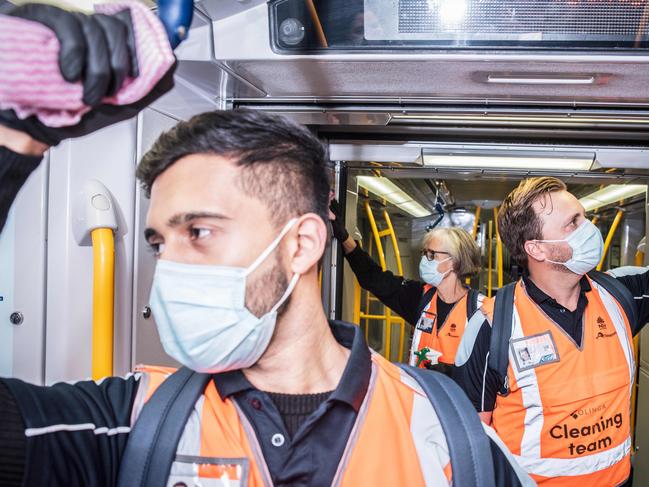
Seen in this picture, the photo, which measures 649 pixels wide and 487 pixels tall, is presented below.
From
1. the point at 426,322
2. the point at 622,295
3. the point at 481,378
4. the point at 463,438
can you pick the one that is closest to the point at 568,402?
the point at 481,378

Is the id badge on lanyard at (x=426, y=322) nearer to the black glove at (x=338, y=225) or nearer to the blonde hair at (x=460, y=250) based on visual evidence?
the blonde hair at (x=460, y=250)

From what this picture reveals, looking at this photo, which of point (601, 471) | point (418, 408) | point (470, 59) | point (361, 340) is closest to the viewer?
point (418, 408)

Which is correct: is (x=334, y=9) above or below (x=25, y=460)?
above

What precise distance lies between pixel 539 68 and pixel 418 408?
106 cm

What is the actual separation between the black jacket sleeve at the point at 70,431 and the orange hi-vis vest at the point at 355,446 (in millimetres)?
55

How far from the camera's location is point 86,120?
79cm

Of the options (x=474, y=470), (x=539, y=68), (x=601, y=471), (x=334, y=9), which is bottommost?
(x=601, y=471)

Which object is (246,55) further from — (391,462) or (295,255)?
(391,462)

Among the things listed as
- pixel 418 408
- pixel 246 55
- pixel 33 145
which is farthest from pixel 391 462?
pixel 246 55

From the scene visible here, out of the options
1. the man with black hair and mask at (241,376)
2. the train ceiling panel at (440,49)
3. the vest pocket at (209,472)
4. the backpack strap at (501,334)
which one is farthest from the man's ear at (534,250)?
the vest pocket at (209,472)

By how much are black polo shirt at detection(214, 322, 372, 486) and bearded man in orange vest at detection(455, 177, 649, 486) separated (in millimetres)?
1456

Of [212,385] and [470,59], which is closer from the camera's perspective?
[212,385]

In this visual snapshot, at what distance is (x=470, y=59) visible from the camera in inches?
57.2

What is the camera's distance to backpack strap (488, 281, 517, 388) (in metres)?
2.38
